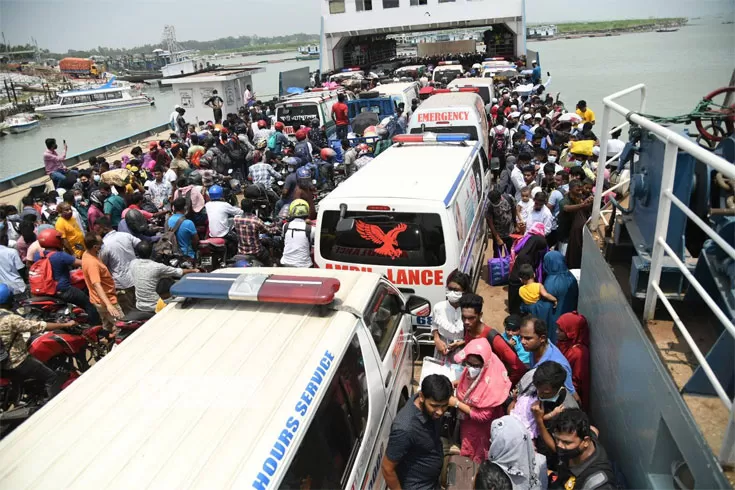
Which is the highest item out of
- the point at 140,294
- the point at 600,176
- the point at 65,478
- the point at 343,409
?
the point at 600,176

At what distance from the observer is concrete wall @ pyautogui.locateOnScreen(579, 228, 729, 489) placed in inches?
82.5

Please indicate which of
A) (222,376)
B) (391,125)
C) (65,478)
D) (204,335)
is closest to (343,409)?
(222,376)

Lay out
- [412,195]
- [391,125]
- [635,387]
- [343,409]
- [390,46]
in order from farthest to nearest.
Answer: [390,46] → [391,125] → [412,195] → [635,387] → [343,409]

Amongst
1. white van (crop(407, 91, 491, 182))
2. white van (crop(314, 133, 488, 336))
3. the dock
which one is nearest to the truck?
the dock

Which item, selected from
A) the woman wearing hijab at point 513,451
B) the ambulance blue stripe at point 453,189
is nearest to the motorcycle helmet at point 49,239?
the ambulance blue stripe at point 453,189

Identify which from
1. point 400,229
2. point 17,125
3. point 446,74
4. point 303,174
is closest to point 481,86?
point 446,74

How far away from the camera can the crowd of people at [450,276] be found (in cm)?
290

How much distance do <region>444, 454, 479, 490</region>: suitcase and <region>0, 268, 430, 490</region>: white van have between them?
25.5 inches

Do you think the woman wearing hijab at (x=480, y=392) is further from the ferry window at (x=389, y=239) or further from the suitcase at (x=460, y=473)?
the ferry window at (x=389, y=239)

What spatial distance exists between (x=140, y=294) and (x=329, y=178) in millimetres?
5529

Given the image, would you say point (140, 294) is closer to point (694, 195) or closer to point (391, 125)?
point (694, 195)

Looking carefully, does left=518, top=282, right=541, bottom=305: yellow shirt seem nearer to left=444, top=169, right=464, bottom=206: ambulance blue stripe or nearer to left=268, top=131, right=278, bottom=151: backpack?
left=444, top=169, right=464, bottom=206: ambulance blue stripe

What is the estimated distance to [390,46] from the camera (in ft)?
150

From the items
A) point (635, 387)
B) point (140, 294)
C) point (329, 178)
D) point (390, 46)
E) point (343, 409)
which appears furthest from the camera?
point (390, 46)
